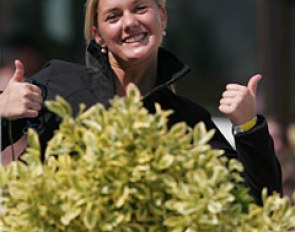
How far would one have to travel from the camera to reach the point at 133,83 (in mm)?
2930

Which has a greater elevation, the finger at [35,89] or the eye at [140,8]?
the eye at [140,8]

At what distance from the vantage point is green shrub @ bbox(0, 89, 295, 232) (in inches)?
81.0

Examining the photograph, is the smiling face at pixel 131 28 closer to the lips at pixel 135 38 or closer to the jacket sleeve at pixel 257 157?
the lips at pixel 135 38

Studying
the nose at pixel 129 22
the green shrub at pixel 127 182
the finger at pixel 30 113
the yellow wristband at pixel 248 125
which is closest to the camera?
the green shrub at pixel 127 182

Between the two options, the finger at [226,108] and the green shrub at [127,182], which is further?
the finger at [226,108]

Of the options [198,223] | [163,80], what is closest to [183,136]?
[198,223]

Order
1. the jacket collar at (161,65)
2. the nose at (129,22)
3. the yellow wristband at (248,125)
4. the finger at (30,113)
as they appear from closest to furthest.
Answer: the finger at (30,113) < the yellow wristband at (248,125) < the nose at (129,22) < the jacket collar at (161,65)

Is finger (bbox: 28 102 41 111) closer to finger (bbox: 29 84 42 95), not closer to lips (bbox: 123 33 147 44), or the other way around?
finger (bbox: 29 84 42 95)

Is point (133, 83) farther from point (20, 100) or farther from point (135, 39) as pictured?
point (20, 100)

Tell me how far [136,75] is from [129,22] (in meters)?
0.18

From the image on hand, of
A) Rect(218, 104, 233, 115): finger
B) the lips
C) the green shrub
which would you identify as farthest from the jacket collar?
the green shrub

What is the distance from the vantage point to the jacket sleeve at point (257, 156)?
271 cm

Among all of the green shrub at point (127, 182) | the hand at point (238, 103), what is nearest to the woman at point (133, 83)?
the hand at point (238, 103)

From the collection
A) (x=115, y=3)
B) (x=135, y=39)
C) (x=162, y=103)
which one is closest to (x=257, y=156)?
(x=162, y=103)
